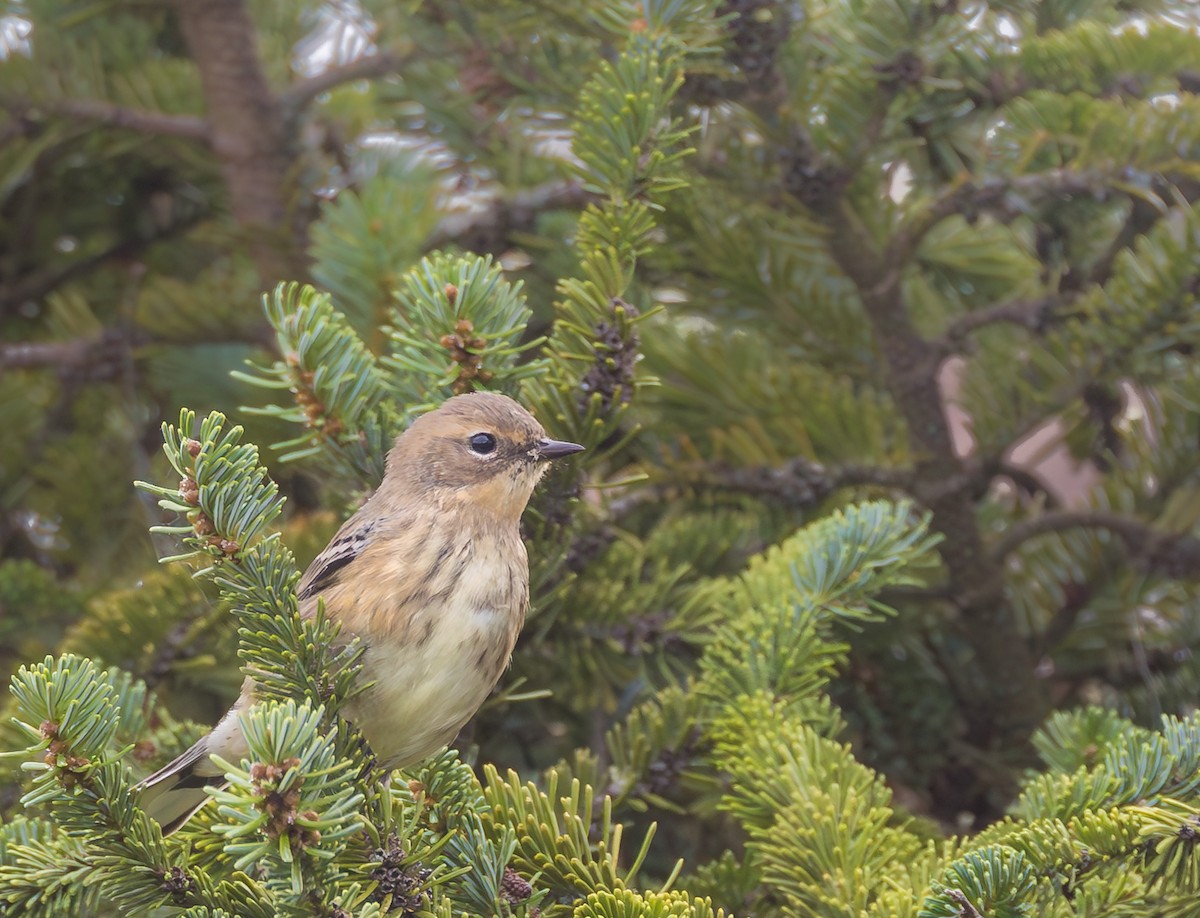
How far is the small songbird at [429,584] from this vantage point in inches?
63.5

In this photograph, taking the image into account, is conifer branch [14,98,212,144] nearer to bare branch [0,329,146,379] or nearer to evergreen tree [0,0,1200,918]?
evergreen tree [0,0,1200,918]

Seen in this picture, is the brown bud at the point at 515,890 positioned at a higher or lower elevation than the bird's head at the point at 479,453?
lower

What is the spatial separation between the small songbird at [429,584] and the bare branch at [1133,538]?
82cm

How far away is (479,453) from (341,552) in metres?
0.23

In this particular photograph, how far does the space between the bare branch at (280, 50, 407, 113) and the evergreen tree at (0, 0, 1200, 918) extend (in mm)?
12

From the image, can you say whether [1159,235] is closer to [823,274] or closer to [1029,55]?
[1029,55]

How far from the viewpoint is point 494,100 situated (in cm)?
229

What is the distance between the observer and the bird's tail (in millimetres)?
1634

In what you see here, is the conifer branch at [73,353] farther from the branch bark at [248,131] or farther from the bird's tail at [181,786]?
the bird's tail at [181,786]

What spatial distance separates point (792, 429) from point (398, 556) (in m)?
0.74

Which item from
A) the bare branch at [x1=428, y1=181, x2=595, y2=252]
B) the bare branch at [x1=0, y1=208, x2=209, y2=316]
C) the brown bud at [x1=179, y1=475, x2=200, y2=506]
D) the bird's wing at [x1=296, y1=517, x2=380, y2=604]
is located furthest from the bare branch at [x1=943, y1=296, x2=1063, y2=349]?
the bare branch at [x1=0, y1=208, x2=209, y2=316]

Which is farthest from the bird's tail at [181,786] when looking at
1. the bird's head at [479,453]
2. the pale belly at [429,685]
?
the bird's head at [479,453]

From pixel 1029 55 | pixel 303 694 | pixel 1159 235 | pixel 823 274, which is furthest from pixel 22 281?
pixel 1159 235

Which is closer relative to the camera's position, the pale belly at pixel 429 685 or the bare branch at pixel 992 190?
the pale belly at pixel 429 685
